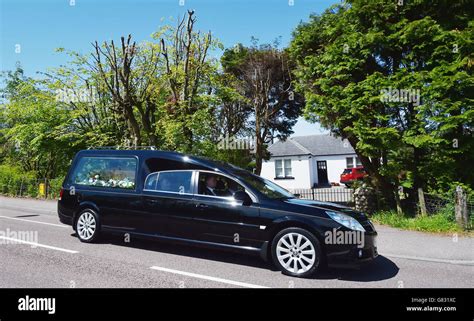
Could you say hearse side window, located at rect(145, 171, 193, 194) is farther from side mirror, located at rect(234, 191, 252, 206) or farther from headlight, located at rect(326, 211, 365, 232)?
headlight, located at rect(326, 211, 365, 232)

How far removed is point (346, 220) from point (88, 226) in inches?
211

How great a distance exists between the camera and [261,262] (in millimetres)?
5809

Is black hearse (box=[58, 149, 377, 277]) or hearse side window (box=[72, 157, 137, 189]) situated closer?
black hearse (box=[58, 149, 377, 277])

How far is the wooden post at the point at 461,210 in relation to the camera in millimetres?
8445

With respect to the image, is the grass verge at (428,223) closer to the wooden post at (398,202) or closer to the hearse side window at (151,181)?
the wooden post at (398,202)

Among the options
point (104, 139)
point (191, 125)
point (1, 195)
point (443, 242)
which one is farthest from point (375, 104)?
point (1, 195)

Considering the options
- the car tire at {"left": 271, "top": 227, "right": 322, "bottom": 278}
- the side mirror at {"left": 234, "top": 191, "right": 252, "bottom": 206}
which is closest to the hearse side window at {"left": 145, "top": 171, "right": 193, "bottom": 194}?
the side mirror at {"left": 234, "top": 191, "right": 252, "bottom": 206}

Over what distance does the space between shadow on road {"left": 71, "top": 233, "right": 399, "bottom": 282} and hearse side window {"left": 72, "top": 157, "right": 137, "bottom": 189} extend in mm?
1310

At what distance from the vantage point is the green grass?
28.0 ft

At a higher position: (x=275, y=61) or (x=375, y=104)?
(x=275, y=61)

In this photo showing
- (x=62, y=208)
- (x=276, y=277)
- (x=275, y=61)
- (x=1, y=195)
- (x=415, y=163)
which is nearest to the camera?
(x=276, y=277)

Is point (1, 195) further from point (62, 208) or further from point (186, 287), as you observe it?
point (186, 287)
